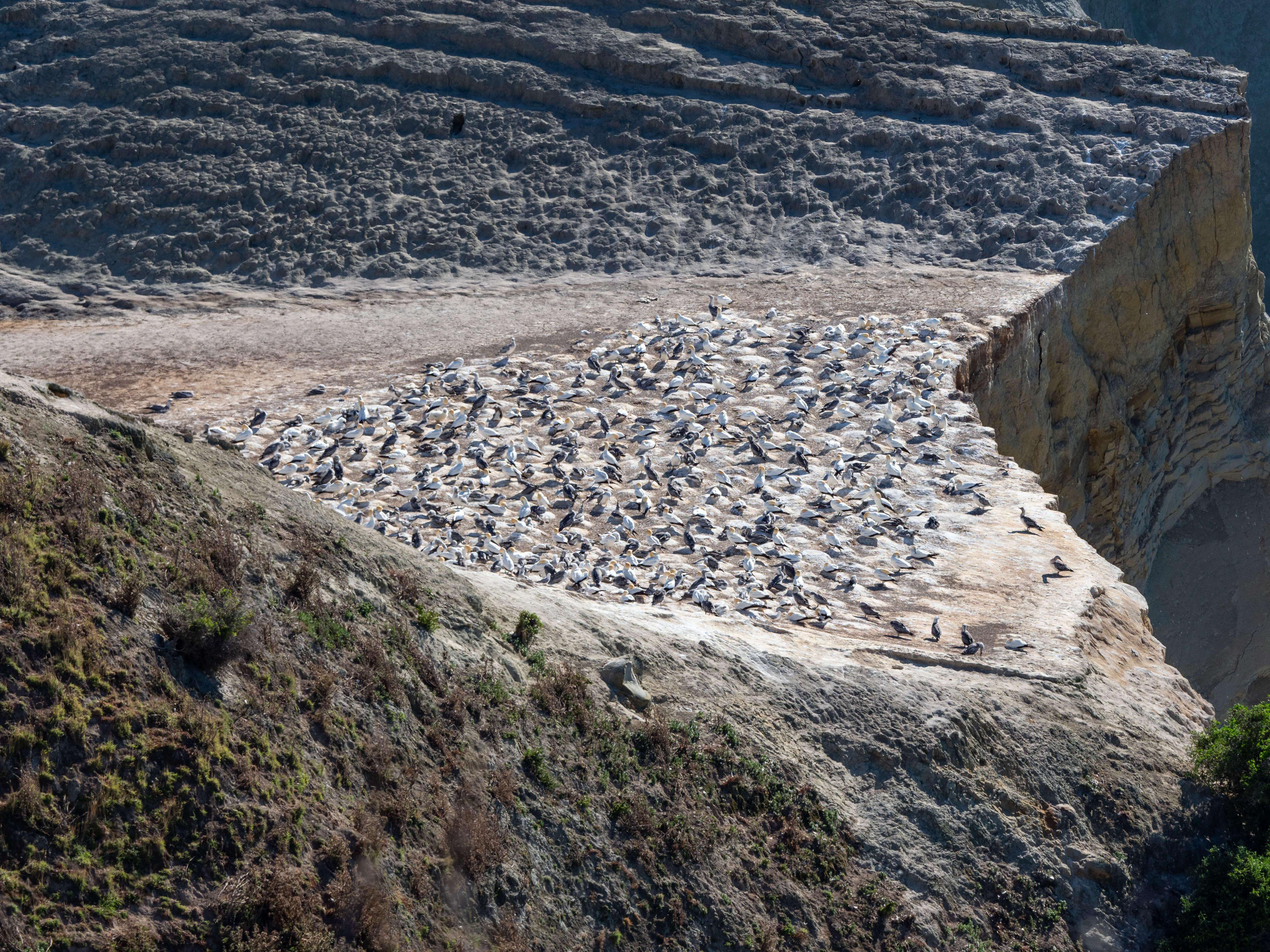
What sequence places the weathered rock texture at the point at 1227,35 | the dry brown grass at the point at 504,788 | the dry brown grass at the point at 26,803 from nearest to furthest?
the dry brown grass at the point at 26,803, the dry brown grass at the point at 504,788, the weathered rock texture at the point at 1227,35

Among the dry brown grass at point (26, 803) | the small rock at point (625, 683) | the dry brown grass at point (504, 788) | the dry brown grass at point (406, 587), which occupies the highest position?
the dry brown grass at point (26, 803)

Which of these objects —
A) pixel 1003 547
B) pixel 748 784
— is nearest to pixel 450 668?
pixel 748 784

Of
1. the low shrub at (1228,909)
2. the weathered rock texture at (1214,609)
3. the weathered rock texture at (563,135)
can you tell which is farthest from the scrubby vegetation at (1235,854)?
the weathered rock texture at (1214,609)

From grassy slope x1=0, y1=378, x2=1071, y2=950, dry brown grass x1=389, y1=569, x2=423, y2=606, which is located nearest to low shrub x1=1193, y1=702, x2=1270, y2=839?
grassy slope x1=0, y1=378, x2=1071, y2=950

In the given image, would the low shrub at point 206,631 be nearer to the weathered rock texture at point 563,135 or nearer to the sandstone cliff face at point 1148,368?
the sandstone cliff face at point 1148,368

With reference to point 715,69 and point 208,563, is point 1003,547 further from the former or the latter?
point 715,69

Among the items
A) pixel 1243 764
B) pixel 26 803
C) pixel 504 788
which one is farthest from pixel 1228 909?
pixel 26 803

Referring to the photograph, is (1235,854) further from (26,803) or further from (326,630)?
(26,803)
